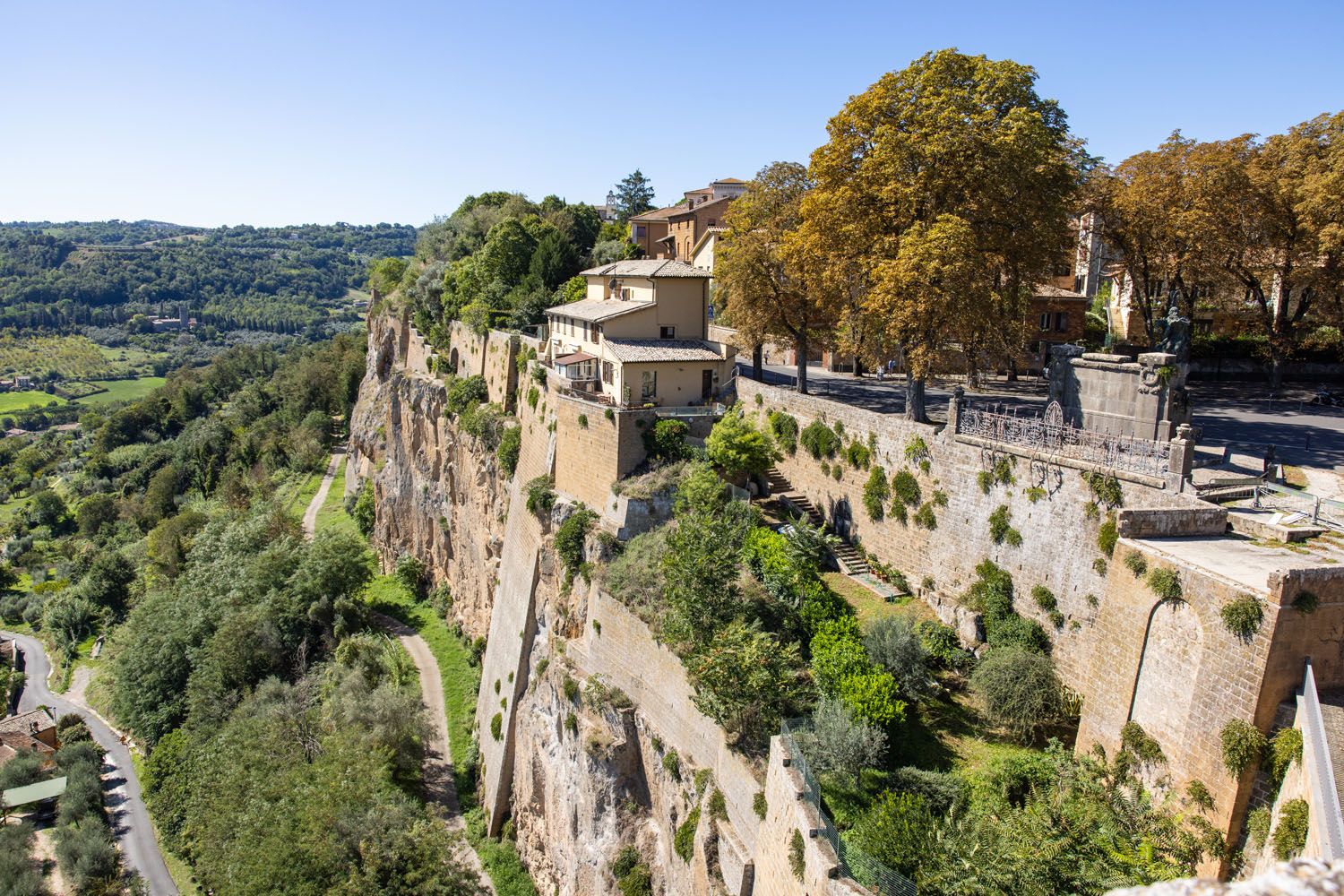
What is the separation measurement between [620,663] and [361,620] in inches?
886

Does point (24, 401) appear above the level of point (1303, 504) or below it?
below

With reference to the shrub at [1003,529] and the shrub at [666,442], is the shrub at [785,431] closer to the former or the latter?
the shrub at [666,442]

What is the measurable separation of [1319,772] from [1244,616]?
2.51 m

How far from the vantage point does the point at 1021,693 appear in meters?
16.2

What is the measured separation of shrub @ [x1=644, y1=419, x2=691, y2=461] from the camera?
26.8 metres

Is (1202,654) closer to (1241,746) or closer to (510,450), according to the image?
(1241,746)

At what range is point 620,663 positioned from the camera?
22391 mm

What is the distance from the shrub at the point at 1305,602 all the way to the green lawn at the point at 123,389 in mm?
153052

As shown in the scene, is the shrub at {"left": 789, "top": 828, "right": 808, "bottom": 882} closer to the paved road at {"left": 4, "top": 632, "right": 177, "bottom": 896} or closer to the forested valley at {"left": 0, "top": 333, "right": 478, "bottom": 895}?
the forested valley at {"left": 0, "top": 333, "right": 478, "bottom": 895}

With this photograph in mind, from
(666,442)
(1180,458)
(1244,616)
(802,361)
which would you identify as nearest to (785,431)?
(666,442)

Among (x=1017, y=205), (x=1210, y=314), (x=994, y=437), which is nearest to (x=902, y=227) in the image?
(x=1017, y=205)

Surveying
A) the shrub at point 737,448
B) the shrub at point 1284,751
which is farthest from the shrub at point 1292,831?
the shrub at point 737,448

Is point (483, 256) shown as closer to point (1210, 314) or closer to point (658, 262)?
point (658, 262)

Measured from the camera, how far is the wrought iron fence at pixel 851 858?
12.4 meters
